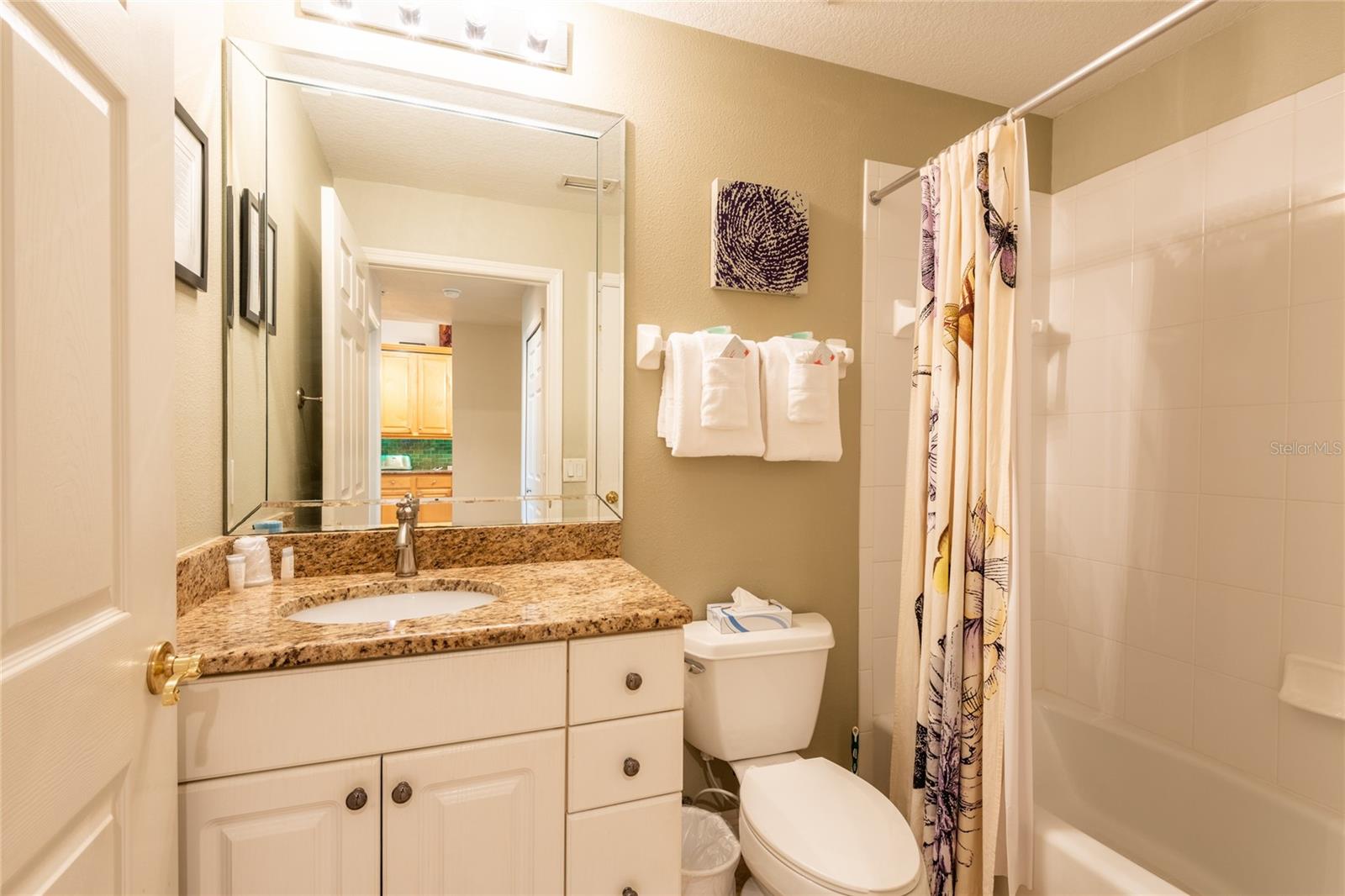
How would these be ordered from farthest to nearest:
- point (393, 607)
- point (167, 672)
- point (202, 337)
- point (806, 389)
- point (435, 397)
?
point (806, 389)
point (435, 397)
point (393, 607)
point (202, 337)
point (167, 672)

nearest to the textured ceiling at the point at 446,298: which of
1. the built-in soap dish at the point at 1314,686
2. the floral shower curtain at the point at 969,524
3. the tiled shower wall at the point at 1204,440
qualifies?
the floral shower curtain at the point at 969,524

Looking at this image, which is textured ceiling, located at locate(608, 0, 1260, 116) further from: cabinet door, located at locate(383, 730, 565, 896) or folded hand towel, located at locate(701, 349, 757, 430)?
cabinet door, located at locate(383, 730, 565, 896)

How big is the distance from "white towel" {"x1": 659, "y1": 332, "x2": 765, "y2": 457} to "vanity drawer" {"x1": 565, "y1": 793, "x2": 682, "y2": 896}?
33.6 inches

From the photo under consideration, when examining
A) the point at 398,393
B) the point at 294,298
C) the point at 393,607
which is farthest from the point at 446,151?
the point at 393,607

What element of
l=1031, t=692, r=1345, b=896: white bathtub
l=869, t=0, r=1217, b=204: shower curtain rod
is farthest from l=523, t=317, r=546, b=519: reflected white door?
l=1031, t=692, r=1345, b=896: white bathtub

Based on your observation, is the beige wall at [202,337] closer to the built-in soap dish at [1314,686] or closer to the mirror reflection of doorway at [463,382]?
the mirror reflection of doorway at [463,382]

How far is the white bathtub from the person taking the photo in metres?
1.34

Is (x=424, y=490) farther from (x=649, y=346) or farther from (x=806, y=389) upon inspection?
(x=806, y=389)

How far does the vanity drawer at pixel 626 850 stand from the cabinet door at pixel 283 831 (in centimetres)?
33

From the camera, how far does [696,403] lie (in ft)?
5.64

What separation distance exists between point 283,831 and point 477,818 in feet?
0.94

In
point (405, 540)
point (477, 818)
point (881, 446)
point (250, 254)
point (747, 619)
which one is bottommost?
point (477, 818)

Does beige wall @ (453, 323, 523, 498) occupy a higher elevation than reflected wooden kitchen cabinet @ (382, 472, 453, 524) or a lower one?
higher

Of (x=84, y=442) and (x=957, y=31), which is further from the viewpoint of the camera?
(x=957, y=31)
